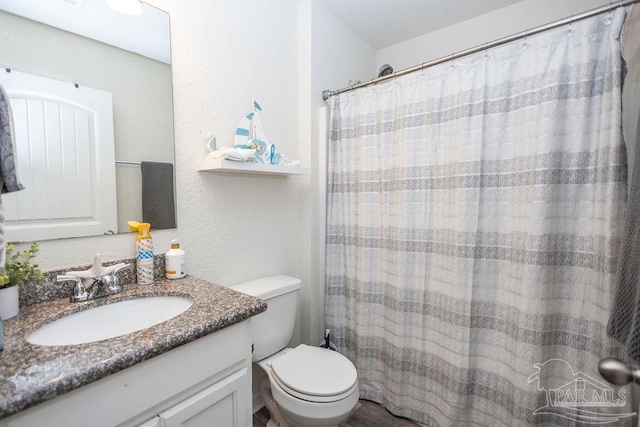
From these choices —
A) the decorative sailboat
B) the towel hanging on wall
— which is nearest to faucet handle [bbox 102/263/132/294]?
the towel hanging on wall

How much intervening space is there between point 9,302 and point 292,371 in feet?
3.33

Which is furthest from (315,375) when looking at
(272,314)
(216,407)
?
(216,407)

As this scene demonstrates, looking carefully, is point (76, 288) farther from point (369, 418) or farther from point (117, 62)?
point (369, 418)

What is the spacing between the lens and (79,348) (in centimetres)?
67

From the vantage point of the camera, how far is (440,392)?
58.4 inches

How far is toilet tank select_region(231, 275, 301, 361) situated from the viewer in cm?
143

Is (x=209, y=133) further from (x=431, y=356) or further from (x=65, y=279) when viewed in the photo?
(x=431, y=356)

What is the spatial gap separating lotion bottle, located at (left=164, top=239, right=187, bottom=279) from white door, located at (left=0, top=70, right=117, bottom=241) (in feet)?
0.74

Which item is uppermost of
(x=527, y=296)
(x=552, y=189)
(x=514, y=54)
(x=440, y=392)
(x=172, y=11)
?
(x=172, y=11)

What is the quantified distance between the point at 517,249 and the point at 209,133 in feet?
4.95

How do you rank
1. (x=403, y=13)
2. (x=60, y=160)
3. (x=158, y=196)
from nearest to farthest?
(x=60, y=160) → (x=158, y=196) → (x=403, y=13)

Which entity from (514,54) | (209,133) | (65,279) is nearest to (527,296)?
(514,54)

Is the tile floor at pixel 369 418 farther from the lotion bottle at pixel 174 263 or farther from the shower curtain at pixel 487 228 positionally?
the lotion bottle at pixel 174 263

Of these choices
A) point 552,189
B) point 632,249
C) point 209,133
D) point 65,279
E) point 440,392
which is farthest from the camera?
point 440,392
